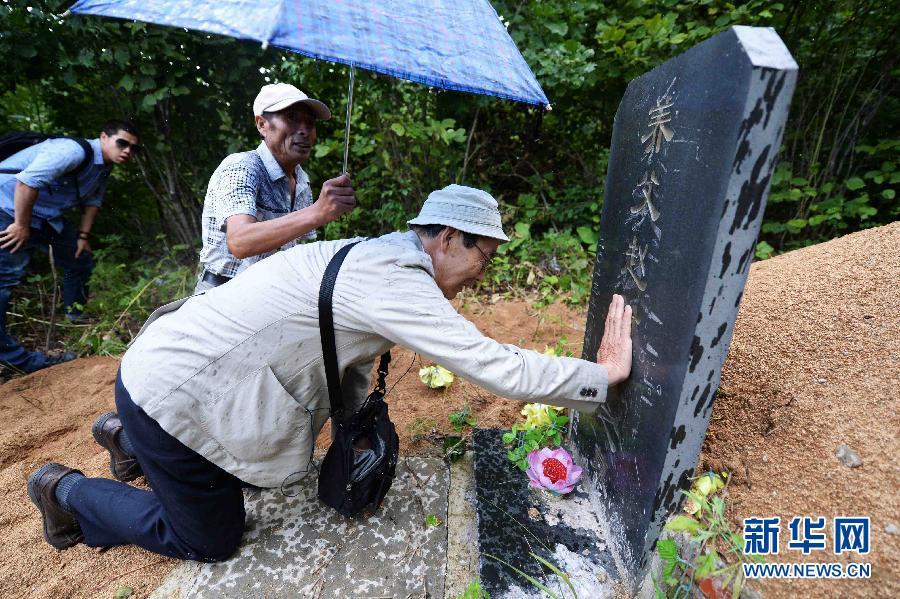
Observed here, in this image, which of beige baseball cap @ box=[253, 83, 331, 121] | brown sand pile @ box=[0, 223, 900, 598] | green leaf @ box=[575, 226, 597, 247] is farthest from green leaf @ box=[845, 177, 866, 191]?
beige baseball cap @ box=[253, 83, 331, 121]

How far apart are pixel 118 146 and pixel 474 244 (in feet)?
11.4

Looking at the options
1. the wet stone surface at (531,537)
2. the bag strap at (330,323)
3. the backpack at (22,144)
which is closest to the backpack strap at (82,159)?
the backpack at (22,144)

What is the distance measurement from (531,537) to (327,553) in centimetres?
76

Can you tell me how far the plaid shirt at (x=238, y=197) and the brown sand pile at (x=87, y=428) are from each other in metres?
1.11

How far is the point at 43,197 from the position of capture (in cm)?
342

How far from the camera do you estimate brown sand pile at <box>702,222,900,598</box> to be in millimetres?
1003

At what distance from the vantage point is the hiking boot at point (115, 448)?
2.14 m

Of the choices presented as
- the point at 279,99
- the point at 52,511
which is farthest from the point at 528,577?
the point at 279,99

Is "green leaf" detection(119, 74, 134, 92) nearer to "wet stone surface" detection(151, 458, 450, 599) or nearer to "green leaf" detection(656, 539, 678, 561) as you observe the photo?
"wet stone surface" detection(151, 458, 450, 599)

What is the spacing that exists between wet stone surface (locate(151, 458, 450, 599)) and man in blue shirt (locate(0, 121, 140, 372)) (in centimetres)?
278

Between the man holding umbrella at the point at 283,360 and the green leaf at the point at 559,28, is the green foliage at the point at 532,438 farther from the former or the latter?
the green leaf at the point at 559,28

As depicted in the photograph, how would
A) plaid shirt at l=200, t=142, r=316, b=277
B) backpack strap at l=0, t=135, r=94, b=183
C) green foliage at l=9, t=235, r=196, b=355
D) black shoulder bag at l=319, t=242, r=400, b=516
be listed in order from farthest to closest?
green foliage at l=9, t=235, r=196, b=355
backpack strap at l=0, t=135, r=94, b=183
plaid shirt at l=200, t=142, r=316, b=277
black shoulder bag at l=319, t=242, r=400, b=516

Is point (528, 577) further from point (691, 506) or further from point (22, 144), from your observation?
point (22, 144)

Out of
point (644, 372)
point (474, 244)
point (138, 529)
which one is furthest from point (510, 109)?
point (138, 529)
